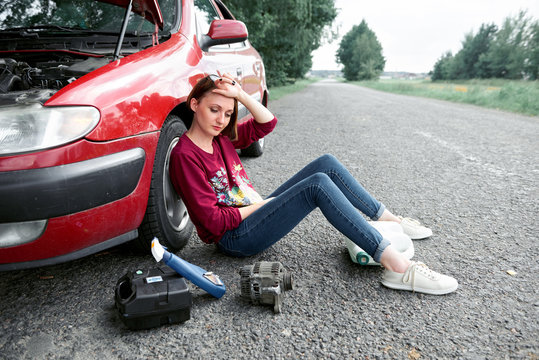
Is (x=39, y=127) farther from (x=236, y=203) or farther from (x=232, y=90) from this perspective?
(x=236, y=203)

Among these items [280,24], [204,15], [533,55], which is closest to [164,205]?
[204,15]

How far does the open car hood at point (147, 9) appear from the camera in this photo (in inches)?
85.2

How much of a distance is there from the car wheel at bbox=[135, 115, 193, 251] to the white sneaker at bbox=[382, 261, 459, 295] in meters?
1.22

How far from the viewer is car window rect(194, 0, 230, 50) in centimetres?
268

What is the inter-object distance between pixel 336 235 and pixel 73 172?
5.58ft

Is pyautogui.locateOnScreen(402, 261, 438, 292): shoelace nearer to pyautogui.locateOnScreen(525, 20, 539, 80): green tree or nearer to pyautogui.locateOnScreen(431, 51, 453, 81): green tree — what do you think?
pyautogui.locateOnScreen(525, 20, 539, 80): green tree

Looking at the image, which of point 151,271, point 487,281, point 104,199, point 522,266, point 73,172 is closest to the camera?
point 73,172

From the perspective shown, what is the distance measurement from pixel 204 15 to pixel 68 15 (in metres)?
1.01

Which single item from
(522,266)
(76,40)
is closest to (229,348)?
(522,266)

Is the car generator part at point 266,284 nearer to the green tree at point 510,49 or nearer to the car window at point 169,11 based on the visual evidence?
the car window at point 169,11

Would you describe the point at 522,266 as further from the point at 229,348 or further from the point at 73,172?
the point at 73,172

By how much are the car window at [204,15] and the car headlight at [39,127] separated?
1311 mm

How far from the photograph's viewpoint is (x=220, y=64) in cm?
280

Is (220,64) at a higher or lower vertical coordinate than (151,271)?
higher
